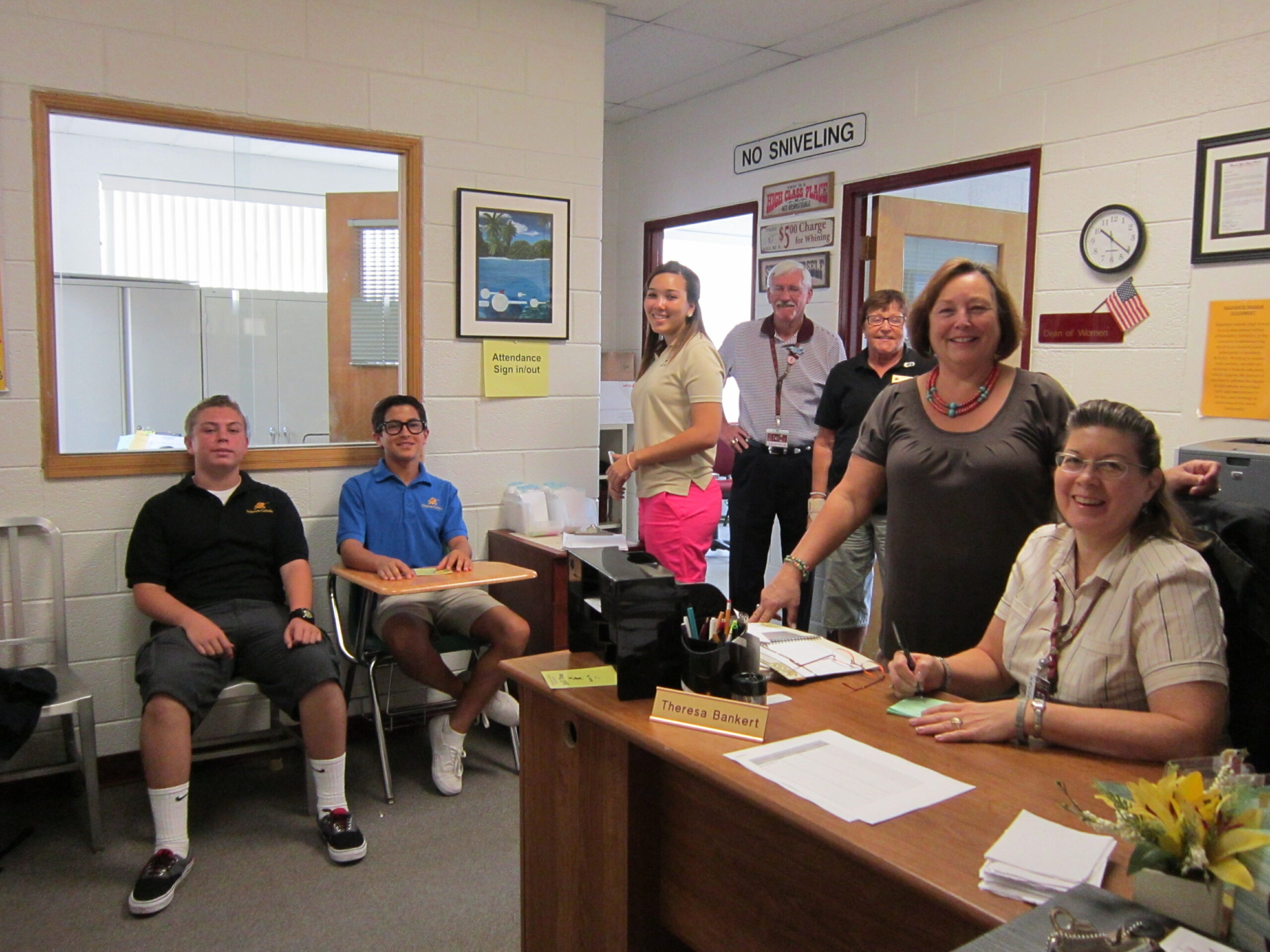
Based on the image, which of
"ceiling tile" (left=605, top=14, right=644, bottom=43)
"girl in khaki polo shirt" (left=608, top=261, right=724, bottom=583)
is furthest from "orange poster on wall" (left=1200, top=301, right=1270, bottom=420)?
"ceiling tile" (left=605, top=14, right=644, bottom=43)

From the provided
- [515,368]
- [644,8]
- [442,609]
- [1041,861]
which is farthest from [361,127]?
[1041,861]

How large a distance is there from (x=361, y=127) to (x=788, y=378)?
1860 millimetres

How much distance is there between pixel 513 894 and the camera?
8.25 feet

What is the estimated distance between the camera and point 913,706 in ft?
5.37

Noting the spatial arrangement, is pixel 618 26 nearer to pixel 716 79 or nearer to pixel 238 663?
pixel 716 79

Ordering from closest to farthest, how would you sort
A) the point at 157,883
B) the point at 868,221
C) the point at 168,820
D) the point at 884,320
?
the point at 157,883, the point at 168,820, the point at 884,320, the point at 868,221

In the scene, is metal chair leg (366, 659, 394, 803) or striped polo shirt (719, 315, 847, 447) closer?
metal chair leg (366, 659, 394, 803)

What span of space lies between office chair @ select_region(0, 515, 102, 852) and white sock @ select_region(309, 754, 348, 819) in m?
0.59

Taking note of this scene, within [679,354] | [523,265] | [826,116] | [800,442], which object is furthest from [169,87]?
[826,116]

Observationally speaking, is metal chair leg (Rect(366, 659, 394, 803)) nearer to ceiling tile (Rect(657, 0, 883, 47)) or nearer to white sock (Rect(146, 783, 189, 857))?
white sock (Rect(146, 783, 189, 857))

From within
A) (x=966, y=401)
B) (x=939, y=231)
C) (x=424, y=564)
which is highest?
(x=939, y=231)

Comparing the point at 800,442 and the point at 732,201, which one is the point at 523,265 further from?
the point at 732,201

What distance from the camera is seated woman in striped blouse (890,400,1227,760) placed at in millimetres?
1413

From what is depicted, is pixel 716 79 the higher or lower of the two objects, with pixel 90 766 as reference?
higher
